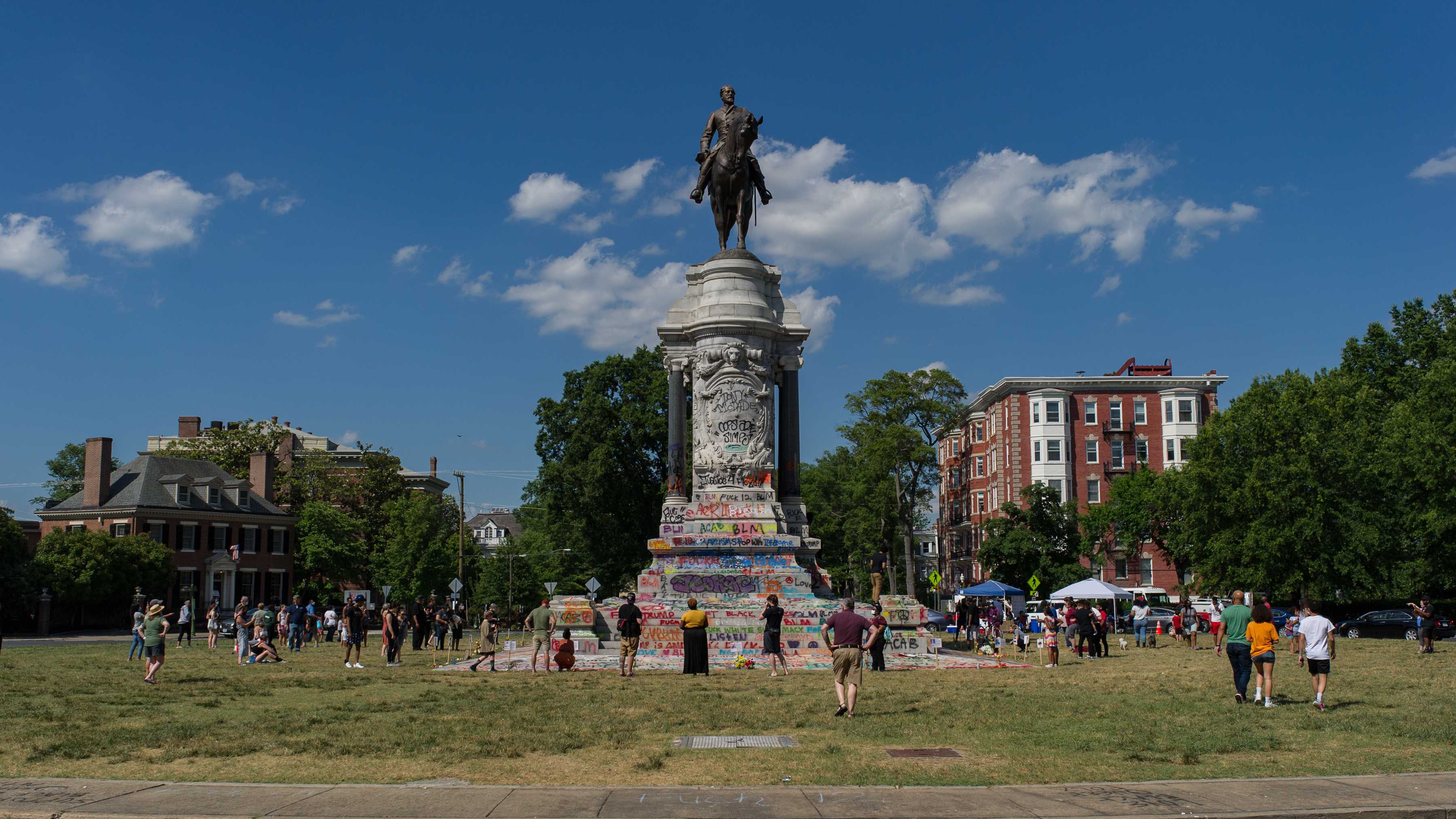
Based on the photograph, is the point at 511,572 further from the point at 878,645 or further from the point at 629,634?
the point at 629,634

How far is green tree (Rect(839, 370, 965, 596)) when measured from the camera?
72250 millimetres

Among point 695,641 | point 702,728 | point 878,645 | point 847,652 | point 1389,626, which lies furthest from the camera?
point 1389,626

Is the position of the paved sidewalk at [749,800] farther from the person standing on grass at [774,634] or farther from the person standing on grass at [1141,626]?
the person standing on grass at [1141,626]

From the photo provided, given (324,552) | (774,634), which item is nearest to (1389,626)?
(774,634)

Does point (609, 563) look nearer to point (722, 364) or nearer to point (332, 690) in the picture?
point (722, 364)

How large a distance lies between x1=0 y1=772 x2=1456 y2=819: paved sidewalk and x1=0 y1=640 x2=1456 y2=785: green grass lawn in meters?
0.49

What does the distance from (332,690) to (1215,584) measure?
46411 millimetres

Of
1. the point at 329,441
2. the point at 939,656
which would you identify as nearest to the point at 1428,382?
the point at 939,656

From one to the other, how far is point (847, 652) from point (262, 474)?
72.2m

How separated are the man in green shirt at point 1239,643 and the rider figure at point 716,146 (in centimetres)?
1996

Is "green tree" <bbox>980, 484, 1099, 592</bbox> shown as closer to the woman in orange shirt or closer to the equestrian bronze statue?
the equestrian bronze statue

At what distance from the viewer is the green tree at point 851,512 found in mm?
73438

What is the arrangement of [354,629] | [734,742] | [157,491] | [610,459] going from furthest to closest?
[157,491], [610,459], [354,629], [734,742]

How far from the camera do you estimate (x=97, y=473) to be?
68062mm
